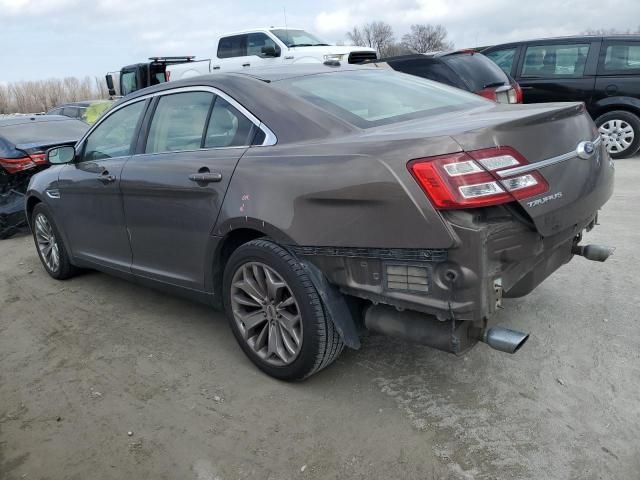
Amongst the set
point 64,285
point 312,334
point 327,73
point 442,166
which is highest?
point 327,73

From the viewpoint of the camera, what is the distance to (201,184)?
325 centimetres

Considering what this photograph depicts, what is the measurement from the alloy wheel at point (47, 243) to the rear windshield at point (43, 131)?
2577 millimetres

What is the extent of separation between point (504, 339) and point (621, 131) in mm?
7866

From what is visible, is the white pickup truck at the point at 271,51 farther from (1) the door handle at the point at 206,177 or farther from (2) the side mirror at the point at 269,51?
(1) the door handle at the point at 206,177

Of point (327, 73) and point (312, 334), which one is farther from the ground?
point (327, 73)

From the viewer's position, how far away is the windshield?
13344 mm

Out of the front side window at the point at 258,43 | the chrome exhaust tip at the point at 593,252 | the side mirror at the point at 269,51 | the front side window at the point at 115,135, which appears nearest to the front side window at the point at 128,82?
the front side window at the point at 258,43

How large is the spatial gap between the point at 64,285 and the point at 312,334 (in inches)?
126

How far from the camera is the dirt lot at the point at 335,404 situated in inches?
97.5

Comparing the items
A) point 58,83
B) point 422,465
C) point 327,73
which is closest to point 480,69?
point 327,73

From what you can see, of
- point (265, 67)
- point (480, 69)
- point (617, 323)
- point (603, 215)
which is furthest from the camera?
point (480, 69)

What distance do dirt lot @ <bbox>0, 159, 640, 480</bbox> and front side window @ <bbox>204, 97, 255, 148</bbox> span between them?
1295 mm

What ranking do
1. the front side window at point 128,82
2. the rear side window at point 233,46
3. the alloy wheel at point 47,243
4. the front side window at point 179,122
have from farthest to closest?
the front side window at point 128,82
the rear side window at point 233,46
the alloy wheel at point 47,243
the front side window at point 179,122

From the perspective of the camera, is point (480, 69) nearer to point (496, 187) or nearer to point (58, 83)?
point (496, 187)
